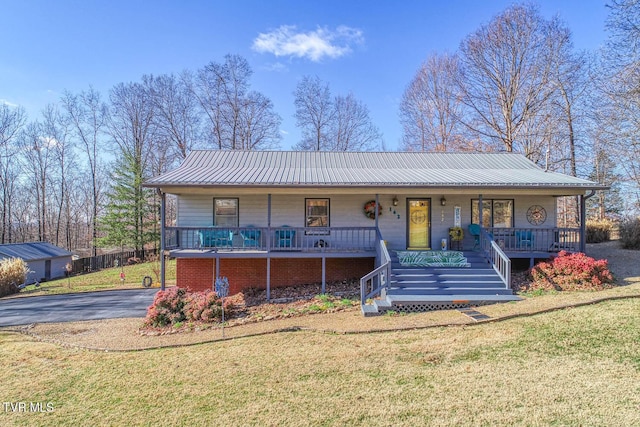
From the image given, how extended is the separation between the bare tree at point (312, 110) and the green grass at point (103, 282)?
52.2ft

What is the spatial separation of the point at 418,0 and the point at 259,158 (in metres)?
12.1

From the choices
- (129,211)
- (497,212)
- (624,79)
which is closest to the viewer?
(497,212)

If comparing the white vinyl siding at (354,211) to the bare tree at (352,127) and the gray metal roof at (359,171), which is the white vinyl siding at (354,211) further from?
the bare tree at (352,127)

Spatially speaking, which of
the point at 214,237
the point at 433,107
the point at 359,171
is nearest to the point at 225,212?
the point at 214,237

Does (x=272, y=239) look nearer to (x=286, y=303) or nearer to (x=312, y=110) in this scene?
(x=286, y=303)

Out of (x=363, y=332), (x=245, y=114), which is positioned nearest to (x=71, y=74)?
(x=245, y=114)

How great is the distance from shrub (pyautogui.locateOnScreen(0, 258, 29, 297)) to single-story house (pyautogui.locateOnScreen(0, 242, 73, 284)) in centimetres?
162

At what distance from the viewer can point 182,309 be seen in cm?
989

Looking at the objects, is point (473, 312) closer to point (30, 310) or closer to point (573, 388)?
point (573, 388)

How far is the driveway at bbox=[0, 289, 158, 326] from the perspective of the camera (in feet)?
36.9

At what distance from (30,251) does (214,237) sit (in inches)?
751

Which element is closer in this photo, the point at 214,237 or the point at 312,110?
the point at 214,237

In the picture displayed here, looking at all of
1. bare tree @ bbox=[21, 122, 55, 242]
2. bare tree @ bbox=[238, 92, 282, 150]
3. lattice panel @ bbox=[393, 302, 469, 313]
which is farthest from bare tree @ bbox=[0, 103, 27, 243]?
lattice panel @ bbox=[393, 302, 469, 313]

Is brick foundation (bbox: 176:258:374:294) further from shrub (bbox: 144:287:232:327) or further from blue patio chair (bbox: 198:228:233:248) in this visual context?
shrub (bbox: 144:287:232:327)
